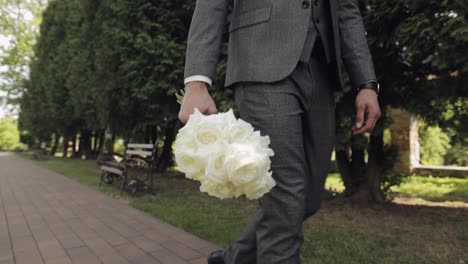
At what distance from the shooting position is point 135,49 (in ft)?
29.6

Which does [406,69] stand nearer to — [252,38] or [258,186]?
[252,38]

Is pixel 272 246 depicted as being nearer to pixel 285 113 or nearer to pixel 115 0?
pixel 285 113

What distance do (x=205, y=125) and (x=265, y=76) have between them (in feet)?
1.63

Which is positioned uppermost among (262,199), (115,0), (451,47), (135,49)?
(115,0)

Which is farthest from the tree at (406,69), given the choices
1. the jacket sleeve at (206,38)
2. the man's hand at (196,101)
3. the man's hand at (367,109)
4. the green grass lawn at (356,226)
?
the man's hand at (196,101)

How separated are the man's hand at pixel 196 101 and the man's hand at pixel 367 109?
86cm

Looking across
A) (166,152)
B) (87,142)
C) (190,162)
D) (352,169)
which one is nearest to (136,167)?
(166,152)

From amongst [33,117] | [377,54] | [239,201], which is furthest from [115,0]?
[33,117]

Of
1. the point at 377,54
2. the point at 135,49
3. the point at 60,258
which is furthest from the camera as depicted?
the point at 135,49

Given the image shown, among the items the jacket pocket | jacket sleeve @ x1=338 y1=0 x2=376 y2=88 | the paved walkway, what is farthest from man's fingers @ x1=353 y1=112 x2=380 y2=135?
the paved walkway

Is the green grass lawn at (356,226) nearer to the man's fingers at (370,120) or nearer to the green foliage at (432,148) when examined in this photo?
the man's fingers at (370,120)

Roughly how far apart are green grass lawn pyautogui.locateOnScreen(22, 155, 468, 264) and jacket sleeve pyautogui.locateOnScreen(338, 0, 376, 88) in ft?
6.06

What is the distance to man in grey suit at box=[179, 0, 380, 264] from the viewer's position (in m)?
1.53

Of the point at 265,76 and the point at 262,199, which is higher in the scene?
the point at 265,76
